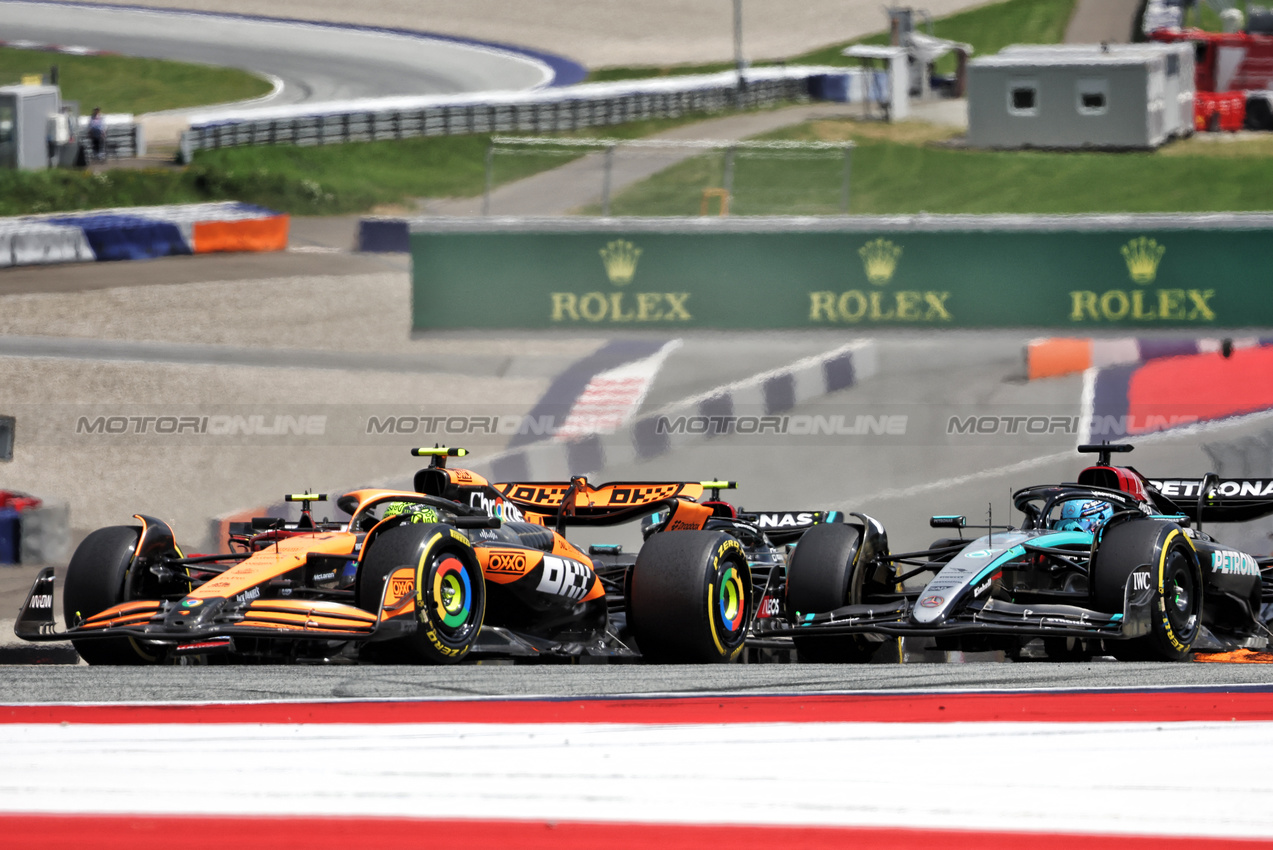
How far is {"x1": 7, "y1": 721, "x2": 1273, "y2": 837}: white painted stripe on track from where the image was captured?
539 cm

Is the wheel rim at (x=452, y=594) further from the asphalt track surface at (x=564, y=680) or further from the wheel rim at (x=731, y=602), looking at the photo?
the wheel rim at (x=731, y=602)

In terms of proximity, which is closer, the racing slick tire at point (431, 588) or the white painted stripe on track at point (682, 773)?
the white painted stripe on track at point (682, 773)

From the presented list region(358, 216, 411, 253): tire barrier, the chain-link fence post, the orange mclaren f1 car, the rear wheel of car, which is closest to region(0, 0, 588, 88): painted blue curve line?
region(358, 216, 411, 253): tire barrier

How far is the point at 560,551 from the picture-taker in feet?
34.1

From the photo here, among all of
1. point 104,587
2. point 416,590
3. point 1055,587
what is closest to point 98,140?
point 104,587

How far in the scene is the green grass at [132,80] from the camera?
45.7 meters

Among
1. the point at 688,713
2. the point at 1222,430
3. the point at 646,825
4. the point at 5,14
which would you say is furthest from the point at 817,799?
the point at 5,14

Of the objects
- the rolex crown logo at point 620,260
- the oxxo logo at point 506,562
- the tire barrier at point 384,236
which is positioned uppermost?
the rolex crown logo at point 620,260

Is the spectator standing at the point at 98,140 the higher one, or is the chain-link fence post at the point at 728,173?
the chain-link fence post at the point at 728,173

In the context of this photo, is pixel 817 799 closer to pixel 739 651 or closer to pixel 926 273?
pixel 739 651

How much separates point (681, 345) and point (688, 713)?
11.6 metres

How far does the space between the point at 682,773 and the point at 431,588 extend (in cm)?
311

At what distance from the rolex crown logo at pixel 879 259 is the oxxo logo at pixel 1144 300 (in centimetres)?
188

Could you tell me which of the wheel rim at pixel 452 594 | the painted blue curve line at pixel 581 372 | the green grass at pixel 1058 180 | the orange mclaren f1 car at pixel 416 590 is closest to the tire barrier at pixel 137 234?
the painted blue curve line at pixel 581 372
